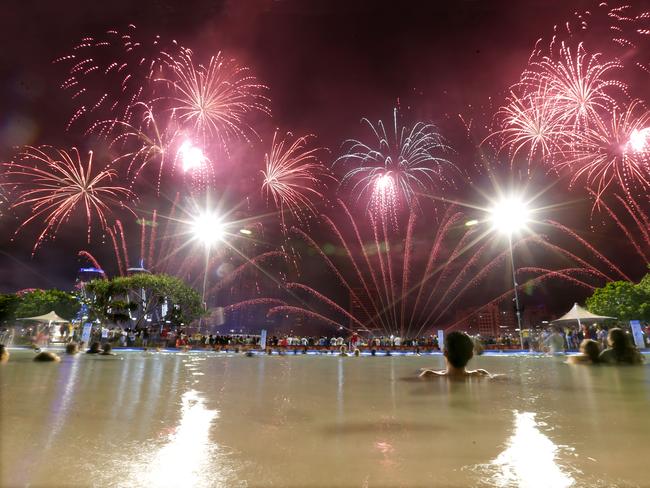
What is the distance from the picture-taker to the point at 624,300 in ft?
143

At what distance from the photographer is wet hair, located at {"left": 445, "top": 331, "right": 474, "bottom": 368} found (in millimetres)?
10156

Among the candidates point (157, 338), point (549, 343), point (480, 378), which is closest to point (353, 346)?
point (549, 343)

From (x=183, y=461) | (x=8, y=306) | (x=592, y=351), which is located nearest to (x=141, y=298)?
(x=8, y=306)

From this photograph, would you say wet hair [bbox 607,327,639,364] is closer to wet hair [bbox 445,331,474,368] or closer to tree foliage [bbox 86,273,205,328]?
wet hair [bbox 445,331,474,368]

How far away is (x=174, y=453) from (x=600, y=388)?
326 inches

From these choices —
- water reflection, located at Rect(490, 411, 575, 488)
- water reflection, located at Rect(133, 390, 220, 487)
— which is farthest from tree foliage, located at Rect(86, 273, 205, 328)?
water reflection, located at Rect(490, 411, 575, 488)

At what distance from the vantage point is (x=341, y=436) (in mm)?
4207

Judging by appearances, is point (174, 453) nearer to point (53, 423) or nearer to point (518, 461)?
point (53, 423)

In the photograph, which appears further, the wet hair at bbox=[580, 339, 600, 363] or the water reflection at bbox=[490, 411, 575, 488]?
the wet hair at bbox=[580, 339, 600, 363]

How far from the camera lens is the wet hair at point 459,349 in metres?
10.2

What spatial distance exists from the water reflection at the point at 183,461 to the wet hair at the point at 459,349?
23.4 feet

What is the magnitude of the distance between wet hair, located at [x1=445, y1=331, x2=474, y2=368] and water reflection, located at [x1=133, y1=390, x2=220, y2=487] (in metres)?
7.14

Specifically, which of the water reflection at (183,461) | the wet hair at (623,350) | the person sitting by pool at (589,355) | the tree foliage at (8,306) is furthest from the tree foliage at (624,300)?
→ the tree foliage at (8,306)

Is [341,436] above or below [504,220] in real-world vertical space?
below
